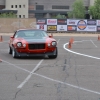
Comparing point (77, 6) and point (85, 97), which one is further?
point (77, 6)

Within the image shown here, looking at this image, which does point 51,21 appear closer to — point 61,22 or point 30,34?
point 61,22

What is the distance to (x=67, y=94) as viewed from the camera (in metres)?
8.31

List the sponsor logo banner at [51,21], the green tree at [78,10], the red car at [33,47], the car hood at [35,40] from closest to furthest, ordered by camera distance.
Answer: the red car at [33,47] → the car hood at [35,40] → the sponsor logo banner at [51,21] → the green tree at [78,10]

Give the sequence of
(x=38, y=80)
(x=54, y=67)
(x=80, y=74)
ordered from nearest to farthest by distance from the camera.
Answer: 1. (x=38, y=80)
2. (x=80, y=74)
3. (x=54, y=67)

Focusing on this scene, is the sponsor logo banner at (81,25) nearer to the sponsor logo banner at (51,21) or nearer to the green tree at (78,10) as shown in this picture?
the sponsor logo banner at (51,21)

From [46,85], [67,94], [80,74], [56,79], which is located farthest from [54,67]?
[67,94]

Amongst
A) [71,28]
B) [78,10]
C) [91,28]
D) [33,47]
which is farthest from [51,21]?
[78,10]

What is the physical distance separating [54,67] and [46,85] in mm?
3694

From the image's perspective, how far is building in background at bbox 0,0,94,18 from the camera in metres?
107

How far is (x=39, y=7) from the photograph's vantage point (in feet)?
357

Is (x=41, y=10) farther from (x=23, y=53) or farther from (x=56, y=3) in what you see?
(x=23, y=53)

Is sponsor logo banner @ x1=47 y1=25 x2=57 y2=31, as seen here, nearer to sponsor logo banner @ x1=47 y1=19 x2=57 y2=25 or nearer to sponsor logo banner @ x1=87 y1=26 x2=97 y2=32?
sponsor logo banner @ x1=47 y1=19 x2=57 y2=25

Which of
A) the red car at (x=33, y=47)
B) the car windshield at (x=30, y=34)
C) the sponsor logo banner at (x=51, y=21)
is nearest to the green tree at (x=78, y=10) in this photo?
the sponsor logo banner at (x=51, y=21)

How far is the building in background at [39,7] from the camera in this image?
10666 cm
